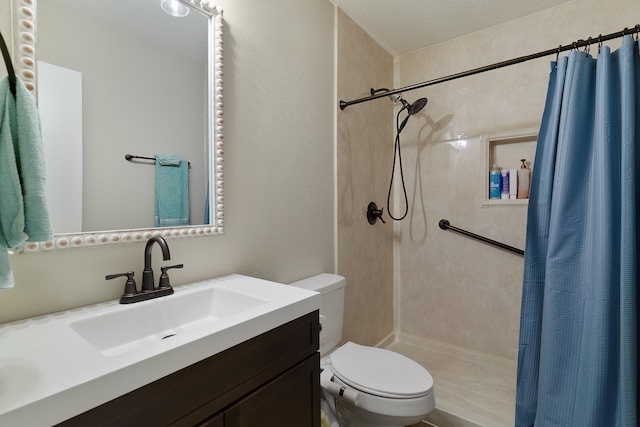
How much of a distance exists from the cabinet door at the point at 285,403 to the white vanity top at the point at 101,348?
6.5 inches

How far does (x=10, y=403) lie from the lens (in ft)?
1.50

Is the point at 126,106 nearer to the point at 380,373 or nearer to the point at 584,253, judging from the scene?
the point at 380,373

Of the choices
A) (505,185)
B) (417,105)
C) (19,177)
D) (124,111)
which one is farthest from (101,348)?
(505,185)

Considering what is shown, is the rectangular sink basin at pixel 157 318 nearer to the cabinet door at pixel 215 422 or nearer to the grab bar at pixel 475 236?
the cabinet door at pixel 215 422

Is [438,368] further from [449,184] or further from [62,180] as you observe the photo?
[62,180]

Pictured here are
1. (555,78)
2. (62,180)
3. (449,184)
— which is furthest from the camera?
(449,184)

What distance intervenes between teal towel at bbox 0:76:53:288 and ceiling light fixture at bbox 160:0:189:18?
2.45 feet

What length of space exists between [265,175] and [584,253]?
52.9 inches

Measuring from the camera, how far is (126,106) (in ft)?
3.35

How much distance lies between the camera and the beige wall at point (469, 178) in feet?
6.45

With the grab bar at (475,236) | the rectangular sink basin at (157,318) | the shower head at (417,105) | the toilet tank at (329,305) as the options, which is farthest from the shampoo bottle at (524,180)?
the rectangular sink basin at (157,318)

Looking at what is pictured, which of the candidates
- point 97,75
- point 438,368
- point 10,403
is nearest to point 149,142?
point 97,75

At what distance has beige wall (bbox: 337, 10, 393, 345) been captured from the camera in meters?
1.94

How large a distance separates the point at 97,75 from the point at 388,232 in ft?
6.85
